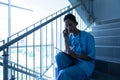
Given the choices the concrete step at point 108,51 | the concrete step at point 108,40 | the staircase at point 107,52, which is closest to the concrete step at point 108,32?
the staircase at point 107,52

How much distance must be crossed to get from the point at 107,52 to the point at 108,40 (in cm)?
28

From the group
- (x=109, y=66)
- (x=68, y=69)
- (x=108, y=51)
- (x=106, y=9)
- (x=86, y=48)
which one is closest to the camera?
(x=68, y=69)

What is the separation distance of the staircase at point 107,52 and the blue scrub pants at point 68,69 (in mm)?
316

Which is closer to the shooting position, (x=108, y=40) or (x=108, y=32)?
(x=108, y=40)

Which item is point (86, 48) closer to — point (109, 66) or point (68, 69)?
point (68, 69)

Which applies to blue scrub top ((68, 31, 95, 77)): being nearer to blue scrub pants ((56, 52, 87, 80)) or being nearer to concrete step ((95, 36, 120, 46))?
blue scrub pants ((56, 52, 87, 80))

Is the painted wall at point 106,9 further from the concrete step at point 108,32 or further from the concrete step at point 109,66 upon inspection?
the concrete step at point 109,66

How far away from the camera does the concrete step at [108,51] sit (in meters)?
2.31

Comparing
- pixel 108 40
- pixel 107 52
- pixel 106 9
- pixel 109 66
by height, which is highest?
pixel 106 9

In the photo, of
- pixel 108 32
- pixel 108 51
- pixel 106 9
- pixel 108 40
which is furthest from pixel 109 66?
pixel 106 9

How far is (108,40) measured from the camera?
8.82 feet

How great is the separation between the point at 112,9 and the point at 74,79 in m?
2.91

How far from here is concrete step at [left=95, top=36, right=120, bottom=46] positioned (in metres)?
2.53

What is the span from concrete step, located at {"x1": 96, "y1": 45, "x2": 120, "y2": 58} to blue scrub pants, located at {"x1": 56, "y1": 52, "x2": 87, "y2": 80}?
2.49 feet
